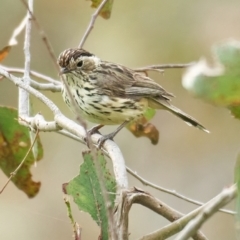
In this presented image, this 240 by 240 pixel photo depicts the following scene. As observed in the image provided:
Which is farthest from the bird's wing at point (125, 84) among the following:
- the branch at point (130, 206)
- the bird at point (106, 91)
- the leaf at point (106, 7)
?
the branch at point (130, 206)

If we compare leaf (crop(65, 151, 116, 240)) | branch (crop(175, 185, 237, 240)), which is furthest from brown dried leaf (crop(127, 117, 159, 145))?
branch (crop(175, 185, 237, 240))

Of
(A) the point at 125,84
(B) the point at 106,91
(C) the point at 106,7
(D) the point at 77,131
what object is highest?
(C) the point at 106,7

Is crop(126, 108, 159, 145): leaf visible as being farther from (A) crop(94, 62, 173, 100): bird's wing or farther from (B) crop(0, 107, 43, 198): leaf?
(B) crop(0, 107, 43, 198): leaf

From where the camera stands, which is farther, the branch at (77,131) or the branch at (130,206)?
the branch at (77,131)

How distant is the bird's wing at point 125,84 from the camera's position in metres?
4.18

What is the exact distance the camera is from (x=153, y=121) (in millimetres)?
8312

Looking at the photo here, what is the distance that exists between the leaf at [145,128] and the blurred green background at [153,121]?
3246mm

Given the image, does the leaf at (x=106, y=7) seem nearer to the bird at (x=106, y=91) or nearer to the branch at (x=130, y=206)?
the bird at (x=106, y=91)

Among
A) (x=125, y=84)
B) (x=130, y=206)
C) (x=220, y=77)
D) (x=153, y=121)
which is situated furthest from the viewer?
(x=153, y=121)

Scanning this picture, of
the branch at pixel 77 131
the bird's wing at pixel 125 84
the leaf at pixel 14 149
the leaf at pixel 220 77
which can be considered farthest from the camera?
the bird's wing at pixel 125 84

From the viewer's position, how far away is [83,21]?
9438 mm

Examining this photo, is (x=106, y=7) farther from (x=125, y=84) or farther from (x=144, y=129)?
(x=144, y=129)

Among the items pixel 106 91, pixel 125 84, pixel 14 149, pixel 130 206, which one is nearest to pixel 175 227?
pixel 130 206

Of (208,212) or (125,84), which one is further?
(125,84)
